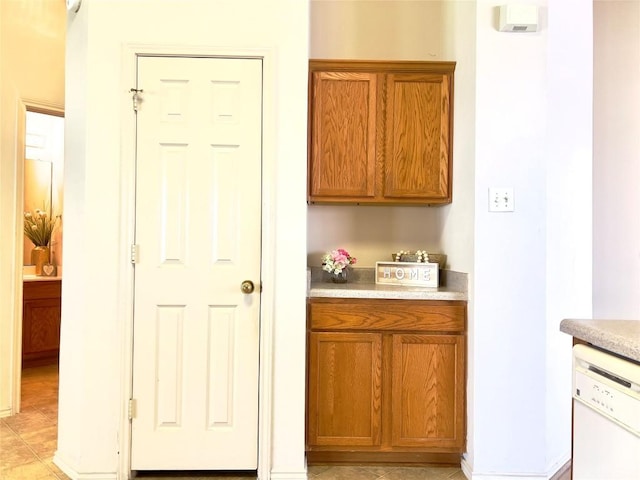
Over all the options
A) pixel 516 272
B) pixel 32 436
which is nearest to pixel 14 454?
pixel 32 436

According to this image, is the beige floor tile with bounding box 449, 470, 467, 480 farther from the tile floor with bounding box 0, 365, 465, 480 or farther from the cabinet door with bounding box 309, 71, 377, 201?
the cabinet door with bounding box 309, 71, 377, 201

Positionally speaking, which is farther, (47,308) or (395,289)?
(47,308)

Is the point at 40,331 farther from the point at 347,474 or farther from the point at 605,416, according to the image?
the point at 605,416

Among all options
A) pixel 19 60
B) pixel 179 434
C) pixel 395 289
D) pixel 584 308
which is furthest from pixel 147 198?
pixel 584 308

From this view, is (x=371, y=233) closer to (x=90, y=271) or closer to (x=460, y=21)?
(x=460, y=21)

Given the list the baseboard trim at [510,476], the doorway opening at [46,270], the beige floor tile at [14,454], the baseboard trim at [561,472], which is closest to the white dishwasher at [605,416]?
the baseboard trim at [510,476]

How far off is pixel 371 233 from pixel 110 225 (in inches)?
61.6

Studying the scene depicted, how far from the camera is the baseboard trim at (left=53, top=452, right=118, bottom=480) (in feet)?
6.43

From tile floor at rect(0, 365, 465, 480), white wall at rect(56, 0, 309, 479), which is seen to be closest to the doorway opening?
tile floor at rect(0, 365, 465, 480)

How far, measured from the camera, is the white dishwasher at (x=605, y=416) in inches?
35.2

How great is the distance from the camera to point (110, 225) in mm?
1983

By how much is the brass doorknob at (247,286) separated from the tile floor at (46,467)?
0.94m

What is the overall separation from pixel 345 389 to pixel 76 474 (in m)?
1.39

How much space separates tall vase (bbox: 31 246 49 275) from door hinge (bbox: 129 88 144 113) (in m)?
2.78
